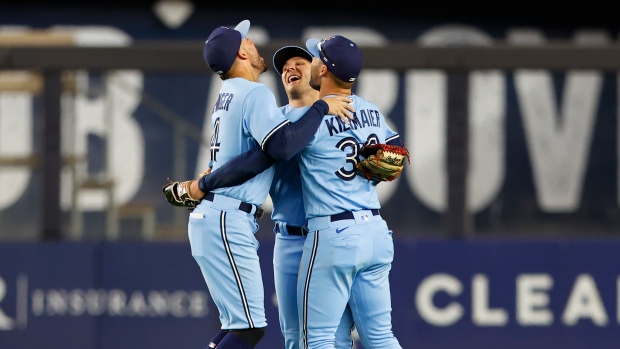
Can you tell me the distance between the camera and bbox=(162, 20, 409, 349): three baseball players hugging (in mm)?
4418

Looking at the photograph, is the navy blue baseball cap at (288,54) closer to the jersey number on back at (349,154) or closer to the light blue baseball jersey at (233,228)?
the light blue baseball jersey at (233,228)

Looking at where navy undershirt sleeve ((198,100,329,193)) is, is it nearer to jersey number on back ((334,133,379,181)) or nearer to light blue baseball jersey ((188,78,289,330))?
light blue baseball jersey ((188,78,289,330))

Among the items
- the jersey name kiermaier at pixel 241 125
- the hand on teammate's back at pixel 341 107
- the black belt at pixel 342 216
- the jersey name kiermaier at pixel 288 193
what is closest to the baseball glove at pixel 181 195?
the jersey name kiermaier at pixel 241 125

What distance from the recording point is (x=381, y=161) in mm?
4379

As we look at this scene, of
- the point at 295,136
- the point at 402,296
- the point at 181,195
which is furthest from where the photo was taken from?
the point at 402,296

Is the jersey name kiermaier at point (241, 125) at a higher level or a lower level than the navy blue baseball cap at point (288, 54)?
lower

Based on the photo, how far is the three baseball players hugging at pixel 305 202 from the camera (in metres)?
4.42

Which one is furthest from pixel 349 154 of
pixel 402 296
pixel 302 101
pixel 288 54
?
pixel 402 296

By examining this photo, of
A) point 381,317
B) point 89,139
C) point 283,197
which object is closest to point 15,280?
point 89,139

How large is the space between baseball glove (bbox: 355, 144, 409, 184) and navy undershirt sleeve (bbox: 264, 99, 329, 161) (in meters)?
0.27

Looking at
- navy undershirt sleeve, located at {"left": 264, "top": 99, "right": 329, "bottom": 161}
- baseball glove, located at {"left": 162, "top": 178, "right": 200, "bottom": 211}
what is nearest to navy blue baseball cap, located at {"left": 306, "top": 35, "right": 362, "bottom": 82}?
navy undershirt sleeve, located at {"left": 264, "top": 99, "right": 329, "bottom": 161}

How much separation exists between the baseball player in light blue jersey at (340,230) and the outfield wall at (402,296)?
7.00 ft

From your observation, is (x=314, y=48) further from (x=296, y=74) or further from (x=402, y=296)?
(x=402, y=296)

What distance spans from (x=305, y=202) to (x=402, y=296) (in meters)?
2.26
